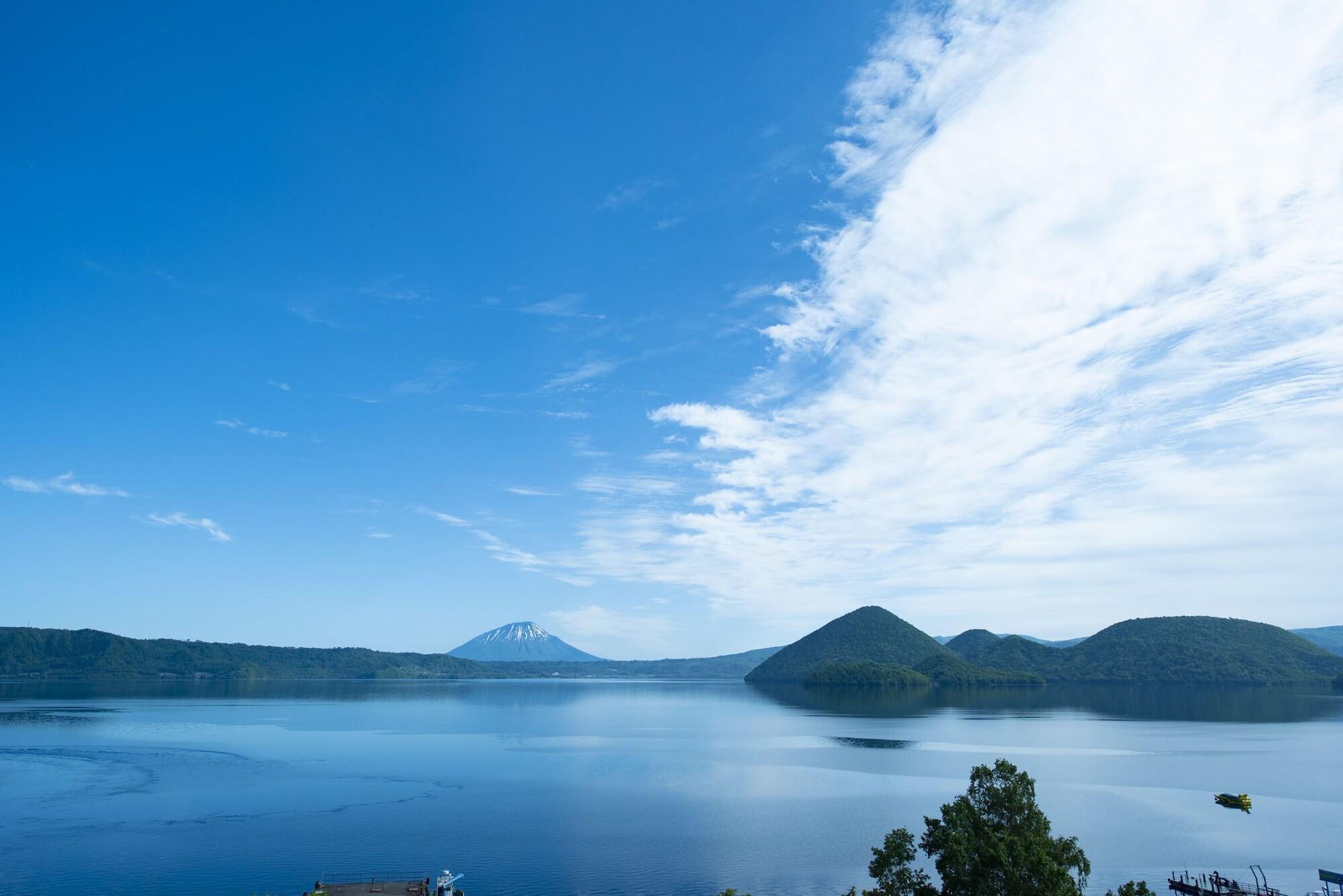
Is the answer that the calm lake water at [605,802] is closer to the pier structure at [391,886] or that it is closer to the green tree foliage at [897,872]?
the pier structure at [391,886]

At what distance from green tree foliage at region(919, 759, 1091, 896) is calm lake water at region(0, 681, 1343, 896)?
16957mm

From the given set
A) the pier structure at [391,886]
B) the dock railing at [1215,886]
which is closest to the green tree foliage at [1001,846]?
the dock railing at [1215,886]

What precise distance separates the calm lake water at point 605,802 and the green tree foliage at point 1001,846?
16957 millimetres

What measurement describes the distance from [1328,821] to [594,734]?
11262 centimetres

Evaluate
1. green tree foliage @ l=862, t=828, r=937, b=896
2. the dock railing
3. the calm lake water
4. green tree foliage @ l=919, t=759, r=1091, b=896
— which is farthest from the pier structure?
the dock railing

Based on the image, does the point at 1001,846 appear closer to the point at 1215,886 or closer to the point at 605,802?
the point at 1215,886

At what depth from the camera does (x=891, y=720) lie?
6383 inches

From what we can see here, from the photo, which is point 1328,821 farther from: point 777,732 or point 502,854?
point 777,732

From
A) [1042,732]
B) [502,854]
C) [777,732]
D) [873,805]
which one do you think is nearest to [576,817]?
[502,854]

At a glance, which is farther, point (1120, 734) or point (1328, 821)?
point (1120, 734)

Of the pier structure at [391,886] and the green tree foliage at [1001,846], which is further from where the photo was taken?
the pier structure at [391,886]

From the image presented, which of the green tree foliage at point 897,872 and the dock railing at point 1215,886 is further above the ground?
the green tree foliage at point 897,872

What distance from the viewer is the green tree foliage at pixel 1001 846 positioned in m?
31.5

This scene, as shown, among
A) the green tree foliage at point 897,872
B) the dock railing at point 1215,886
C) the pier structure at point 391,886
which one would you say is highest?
the green tree foliage at point 897,872
